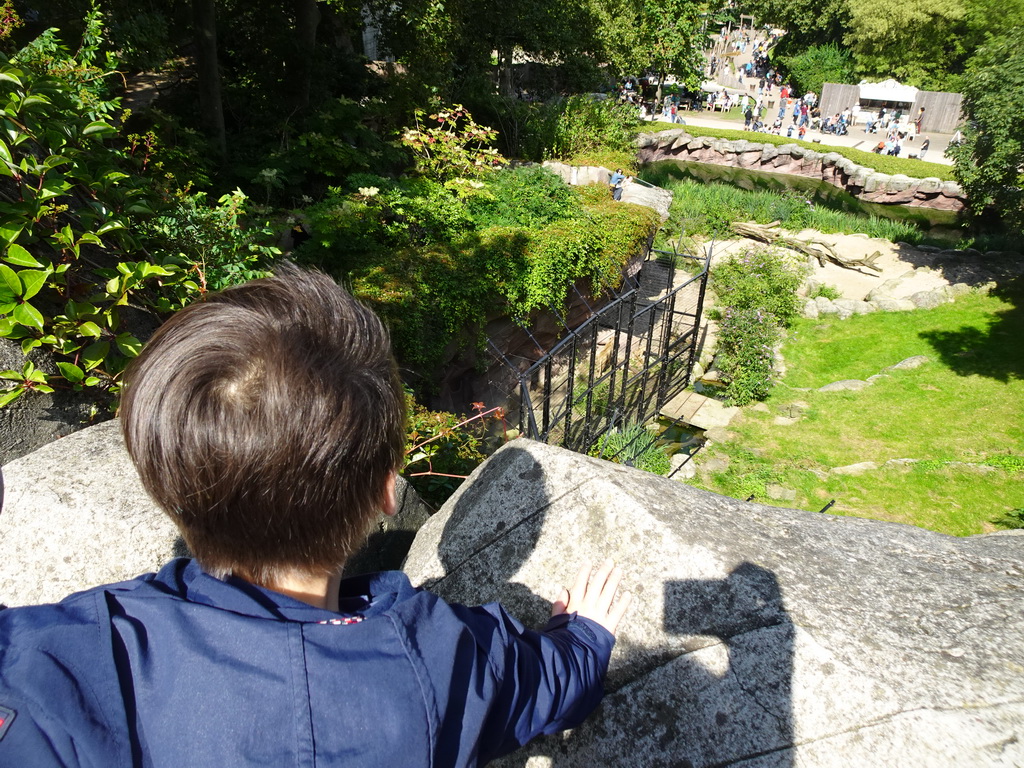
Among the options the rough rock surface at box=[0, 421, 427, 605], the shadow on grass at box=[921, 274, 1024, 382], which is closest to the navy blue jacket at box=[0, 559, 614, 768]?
the rough rock surface at box=[0, 421, 427, 605]

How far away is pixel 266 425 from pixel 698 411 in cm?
1044

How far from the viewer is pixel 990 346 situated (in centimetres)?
1118

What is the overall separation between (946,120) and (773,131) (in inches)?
269

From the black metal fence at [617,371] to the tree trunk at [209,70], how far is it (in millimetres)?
4627

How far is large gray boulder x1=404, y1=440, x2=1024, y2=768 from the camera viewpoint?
126 cm

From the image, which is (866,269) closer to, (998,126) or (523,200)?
(998,126)

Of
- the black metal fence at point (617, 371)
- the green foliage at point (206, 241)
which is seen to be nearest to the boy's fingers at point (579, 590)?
the green foliage at point (206, 241)

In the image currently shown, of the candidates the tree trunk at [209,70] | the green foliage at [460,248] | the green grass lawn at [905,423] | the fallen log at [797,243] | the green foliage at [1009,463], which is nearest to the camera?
the green foliage at [460,248]

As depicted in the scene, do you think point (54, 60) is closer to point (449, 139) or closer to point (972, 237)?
point (449, 139)

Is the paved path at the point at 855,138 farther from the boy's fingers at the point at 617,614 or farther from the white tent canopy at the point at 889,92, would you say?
the boy's fingers at the point at 617,614

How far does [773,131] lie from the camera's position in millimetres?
28281

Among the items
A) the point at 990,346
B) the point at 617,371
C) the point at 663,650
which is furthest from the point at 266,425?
the point at 990,346

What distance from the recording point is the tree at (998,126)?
35.0ft

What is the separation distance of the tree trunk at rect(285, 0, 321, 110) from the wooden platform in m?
7.60
